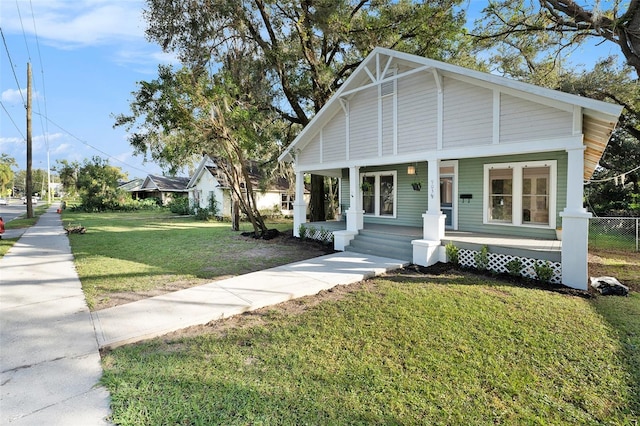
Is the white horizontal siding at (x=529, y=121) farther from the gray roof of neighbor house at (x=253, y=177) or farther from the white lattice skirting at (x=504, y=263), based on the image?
the gray roof of neighbor house at (x=253, y=177)

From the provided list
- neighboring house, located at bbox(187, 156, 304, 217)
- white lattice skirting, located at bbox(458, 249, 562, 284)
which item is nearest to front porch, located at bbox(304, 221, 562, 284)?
white lattice skirting, located at bbox(458, 249, 562, 284)

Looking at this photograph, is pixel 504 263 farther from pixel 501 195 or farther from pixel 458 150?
pixel 501 195

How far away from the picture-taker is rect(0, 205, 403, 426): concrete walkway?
106 inches

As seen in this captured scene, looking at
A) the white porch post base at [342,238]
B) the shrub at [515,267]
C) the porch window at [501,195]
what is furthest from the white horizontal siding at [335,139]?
the shrub at [515,267]

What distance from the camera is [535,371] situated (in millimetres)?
3281

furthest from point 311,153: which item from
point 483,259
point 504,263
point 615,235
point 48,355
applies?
point 615,235

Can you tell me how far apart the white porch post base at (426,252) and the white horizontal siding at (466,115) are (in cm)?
247

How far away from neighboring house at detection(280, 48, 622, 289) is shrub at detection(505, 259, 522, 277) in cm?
77

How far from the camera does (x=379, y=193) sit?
40.1 ft

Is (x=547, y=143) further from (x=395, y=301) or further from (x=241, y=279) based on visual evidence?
(x=241, y=279)

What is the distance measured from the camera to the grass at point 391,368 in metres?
2.63

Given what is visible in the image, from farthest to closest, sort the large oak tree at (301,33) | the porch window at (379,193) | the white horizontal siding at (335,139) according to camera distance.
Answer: the porch window at (379,193) → the large oak tree at (301,33) → the white horizontal siding at (335,139)

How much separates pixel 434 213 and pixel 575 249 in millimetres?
2900

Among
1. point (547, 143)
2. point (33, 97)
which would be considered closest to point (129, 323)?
point (547, 143)
